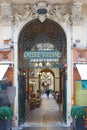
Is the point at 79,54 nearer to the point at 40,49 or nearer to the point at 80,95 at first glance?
the point at 80,95

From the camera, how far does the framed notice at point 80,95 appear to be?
20.4 meters

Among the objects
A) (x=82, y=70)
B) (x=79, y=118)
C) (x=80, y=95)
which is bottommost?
(x=79, y=118)

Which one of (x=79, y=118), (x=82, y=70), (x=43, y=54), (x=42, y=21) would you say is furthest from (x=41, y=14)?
(x=79, y=118)

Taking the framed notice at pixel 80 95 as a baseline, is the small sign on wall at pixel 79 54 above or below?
above

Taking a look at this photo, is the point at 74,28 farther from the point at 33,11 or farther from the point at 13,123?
the point at 13,123

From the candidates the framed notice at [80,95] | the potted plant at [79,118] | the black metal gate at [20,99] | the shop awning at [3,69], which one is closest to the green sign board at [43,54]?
the black metal gate at [20,99]

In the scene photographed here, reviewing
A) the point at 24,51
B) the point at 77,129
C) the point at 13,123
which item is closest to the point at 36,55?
the point at 24,51

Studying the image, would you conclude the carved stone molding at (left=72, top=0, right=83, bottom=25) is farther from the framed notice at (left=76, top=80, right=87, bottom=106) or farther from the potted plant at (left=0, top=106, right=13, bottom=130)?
the potted plant at (left=0, top=106, right=13, bottom=130)

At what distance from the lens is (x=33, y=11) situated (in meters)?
20.6

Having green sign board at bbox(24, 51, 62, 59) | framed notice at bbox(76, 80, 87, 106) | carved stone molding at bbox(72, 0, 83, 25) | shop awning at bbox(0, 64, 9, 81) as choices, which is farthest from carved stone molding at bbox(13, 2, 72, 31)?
framed notice at bbox(76, 80, 87, 106)

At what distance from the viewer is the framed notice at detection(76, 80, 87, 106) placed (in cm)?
2039

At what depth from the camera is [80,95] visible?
2045 cm

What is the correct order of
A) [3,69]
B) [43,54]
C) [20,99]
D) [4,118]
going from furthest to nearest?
[20,99] → [43,54] → [3,69] → [4,118]

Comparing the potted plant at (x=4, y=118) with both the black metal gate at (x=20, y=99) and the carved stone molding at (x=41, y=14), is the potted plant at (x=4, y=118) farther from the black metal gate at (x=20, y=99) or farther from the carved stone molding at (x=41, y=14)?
the carved stone molding at (x=41, y=14)
